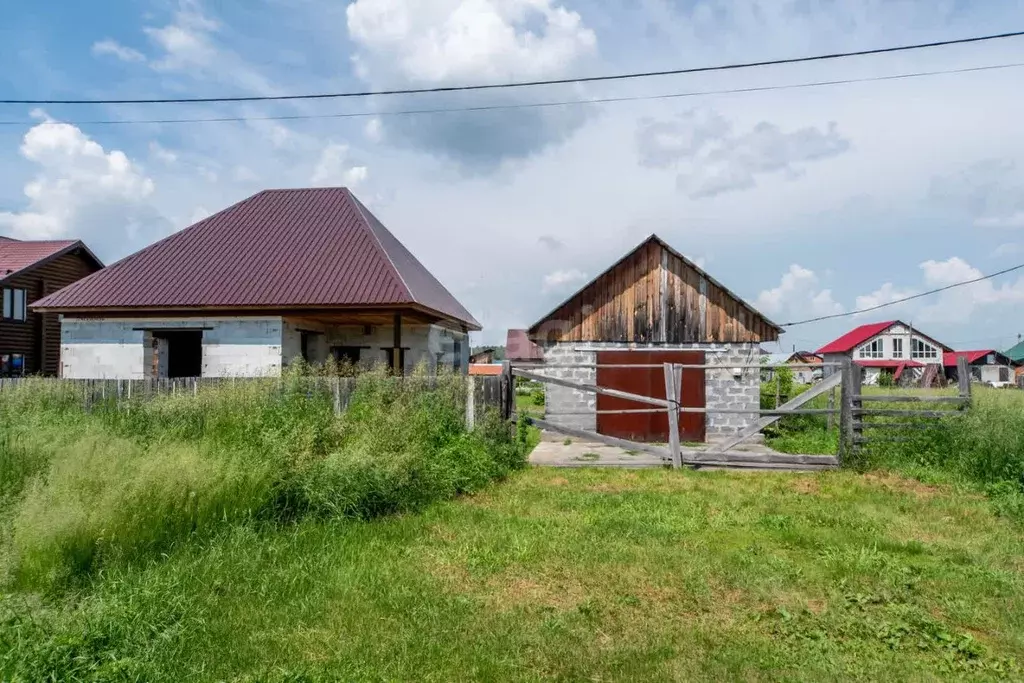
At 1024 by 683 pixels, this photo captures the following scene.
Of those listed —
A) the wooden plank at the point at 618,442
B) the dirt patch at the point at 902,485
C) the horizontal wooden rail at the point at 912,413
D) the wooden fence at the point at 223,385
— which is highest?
the wooden fence at the point at 223,385

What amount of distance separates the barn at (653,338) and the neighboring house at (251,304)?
145 inches

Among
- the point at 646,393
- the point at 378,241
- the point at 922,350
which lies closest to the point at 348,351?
the point at 378,241

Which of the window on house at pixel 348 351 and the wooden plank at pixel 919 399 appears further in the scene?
the window on house at pixel 348 351

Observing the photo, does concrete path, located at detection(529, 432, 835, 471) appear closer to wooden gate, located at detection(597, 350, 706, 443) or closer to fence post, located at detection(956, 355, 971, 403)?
wooden gate, located at detection(597, 350, 706, 443)

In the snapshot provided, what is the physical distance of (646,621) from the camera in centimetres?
460

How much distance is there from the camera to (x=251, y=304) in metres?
15.7

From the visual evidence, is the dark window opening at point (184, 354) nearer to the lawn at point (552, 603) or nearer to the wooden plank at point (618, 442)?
the wooden plank at point (618, 442)

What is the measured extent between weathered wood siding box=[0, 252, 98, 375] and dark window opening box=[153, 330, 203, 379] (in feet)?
43.7

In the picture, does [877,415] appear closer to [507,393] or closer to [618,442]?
[618,442]

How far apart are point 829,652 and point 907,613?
3.23 ft

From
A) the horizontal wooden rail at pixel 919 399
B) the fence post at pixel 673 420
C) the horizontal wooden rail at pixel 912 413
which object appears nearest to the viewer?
the horizontal wooden rail at pixel 919 399

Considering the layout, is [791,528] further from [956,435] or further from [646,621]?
[956,435]

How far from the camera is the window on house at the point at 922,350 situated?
62.6 m

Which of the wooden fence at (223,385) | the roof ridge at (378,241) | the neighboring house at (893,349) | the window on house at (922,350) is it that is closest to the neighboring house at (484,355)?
the neighboring house at (893,349)
